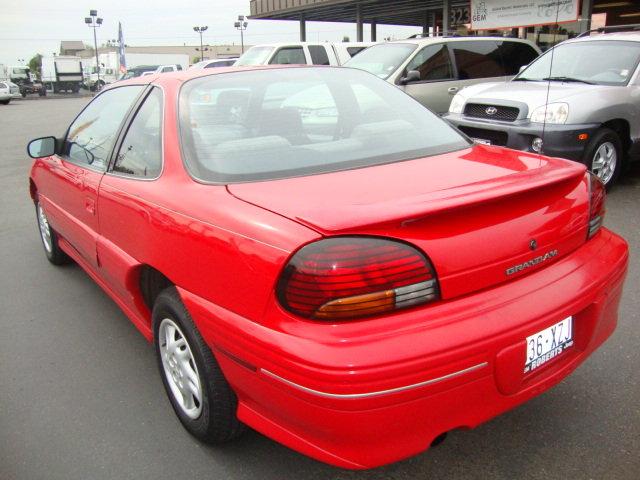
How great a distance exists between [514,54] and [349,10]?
20515 millimetres

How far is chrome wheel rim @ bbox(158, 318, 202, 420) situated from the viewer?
231cm

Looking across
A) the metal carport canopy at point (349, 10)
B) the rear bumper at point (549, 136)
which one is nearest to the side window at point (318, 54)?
the rear bumper at point (549, 136)

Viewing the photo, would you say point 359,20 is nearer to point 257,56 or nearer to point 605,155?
point 257,56

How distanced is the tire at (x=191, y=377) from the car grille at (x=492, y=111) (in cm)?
484

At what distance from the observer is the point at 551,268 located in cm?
206

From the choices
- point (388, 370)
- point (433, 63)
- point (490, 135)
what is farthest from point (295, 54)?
point (388, 370)

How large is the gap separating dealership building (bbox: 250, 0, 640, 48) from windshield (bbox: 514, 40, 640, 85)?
0.58m

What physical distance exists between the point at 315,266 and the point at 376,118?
1354 millimetres

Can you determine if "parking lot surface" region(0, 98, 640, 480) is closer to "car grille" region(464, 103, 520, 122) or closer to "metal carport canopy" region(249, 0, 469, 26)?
"car grille" region(464, 103, 520, 122)

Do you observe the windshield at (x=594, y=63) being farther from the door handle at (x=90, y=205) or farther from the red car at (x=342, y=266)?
the door handle at (x=90, y=205)

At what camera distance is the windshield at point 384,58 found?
9.05 m

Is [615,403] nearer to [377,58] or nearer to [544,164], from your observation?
[544,164]

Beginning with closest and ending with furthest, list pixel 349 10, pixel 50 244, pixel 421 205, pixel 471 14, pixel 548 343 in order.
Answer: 1. pixel 421 205
2. pixel 548 343
3. pixel 50 244
4. pixel 471 14
5. pixel 349 10

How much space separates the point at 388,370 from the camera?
162 cm
